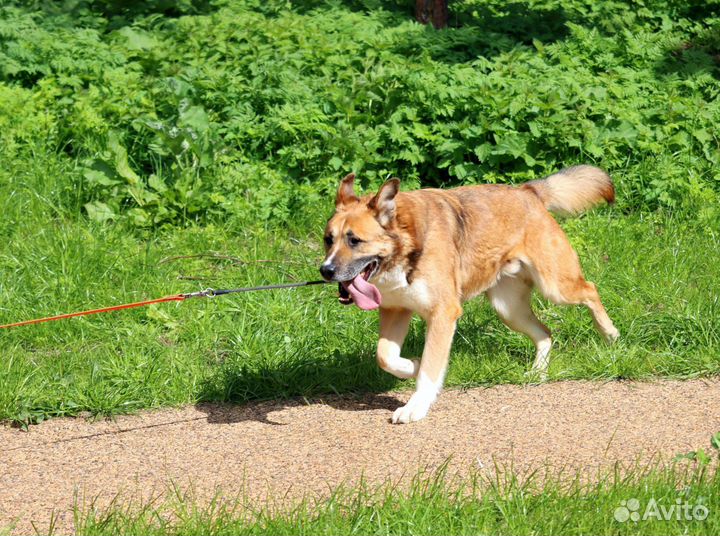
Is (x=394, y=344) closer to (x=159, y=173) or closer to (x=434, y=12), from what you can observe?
(x=159, y=173)

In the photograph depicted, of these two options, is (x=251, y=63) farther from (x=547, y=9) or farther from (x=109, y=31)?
(x=547, y=9)

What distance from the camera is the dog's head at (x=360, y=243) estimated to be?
18.6ft

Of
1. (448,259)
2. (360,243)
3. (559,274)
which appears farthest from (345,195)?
(559,274)

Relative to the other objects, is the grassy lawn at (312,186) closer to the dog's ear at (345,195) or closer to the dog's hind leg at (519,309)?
the dog's hind leg at (519,309)

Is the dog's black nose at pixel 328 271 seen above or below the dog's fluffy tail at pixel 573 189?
below

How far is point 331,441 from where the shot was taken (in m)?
5.60

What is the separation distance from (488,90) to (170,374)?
14.9 feet

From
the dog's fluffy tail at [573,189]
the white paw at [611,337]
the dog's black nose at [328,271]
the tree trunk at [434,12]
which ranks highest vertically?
the tree trunk at [434,12]

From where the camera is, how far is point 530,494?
15.0 ft

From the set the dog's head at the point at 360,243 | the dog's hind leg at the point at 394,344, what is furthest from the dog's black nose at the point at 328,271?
the dog's hind leg at the point at 394,344

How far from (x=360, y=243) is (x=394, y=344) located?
2.55 feet

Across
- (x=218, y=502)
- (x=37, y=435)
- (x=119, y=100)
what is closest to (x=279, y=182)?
(x=119, y=100)

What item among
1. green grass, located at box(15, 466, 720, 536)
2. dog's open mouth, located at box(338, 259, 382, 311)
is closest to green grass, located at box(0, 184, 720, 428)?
dog's open mouth, located at box(338, 259, 382, 311)

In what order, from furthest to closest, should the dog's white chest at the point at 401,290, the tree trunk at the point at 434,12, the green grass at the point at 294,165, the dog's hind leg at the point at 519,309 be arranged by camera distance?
1. the tree trunk at the point at 434,12
2. the dog's hind leg at the point at 519,309
3. the green grass at the point at 294,165
4. the dog's white chest at the point at 401,290
